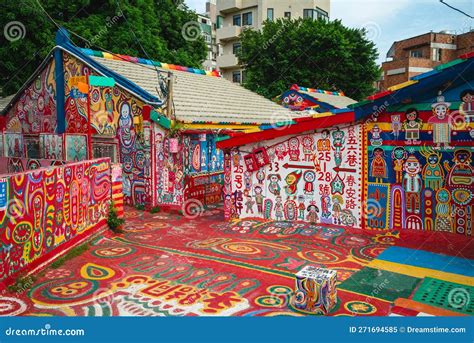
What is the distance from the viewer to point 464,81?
29.9ft

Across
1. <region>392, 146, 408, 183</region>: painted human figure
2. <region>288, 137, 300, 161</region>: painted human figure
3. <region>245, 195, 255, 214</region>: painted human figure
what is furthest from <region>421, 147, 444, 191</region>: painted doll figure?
<region>245, 195, 255, 214</region>: painted human figure

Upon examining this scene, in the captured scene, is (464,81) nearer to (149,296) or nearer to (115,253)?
(149,296)

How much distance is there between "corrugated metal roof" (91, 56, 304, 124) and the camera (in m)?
14.9

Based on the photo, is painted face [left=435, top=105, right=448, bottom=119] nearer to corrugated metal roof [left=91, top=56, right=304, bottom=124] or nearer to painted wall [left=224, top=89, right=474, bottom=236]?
painted wall [left=224, top=89, right=474, bottom=236]

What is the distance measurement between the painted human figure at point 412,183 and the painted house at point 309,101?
573 inches

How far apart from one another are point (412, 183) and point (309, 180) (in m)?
2.48

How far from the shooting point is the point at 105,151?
14.8 metres

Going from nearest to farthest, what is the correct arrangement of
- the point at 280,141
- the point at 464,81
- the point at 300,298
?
1. the point at 300,298
2. the point at 464,81
3. the point at 280,141

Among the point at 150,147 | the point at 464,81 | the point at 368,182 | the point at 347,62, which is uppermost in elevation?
the point at 347,62

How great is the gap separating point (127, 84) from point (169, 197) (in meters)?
3.81

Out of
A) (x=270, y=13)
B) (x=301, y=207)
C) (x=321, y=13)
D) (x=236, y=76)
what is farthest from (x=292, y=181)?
(x=321, y=13)

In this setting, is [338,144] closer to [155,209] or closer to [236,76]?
[155,209]

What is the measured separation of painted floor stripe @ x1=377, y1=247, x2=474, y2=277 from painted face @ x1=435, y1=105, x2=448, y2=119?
9.65 feet

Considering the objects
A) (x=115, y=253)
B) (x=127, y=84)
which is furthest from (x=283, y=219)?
(x=127, y=84)
